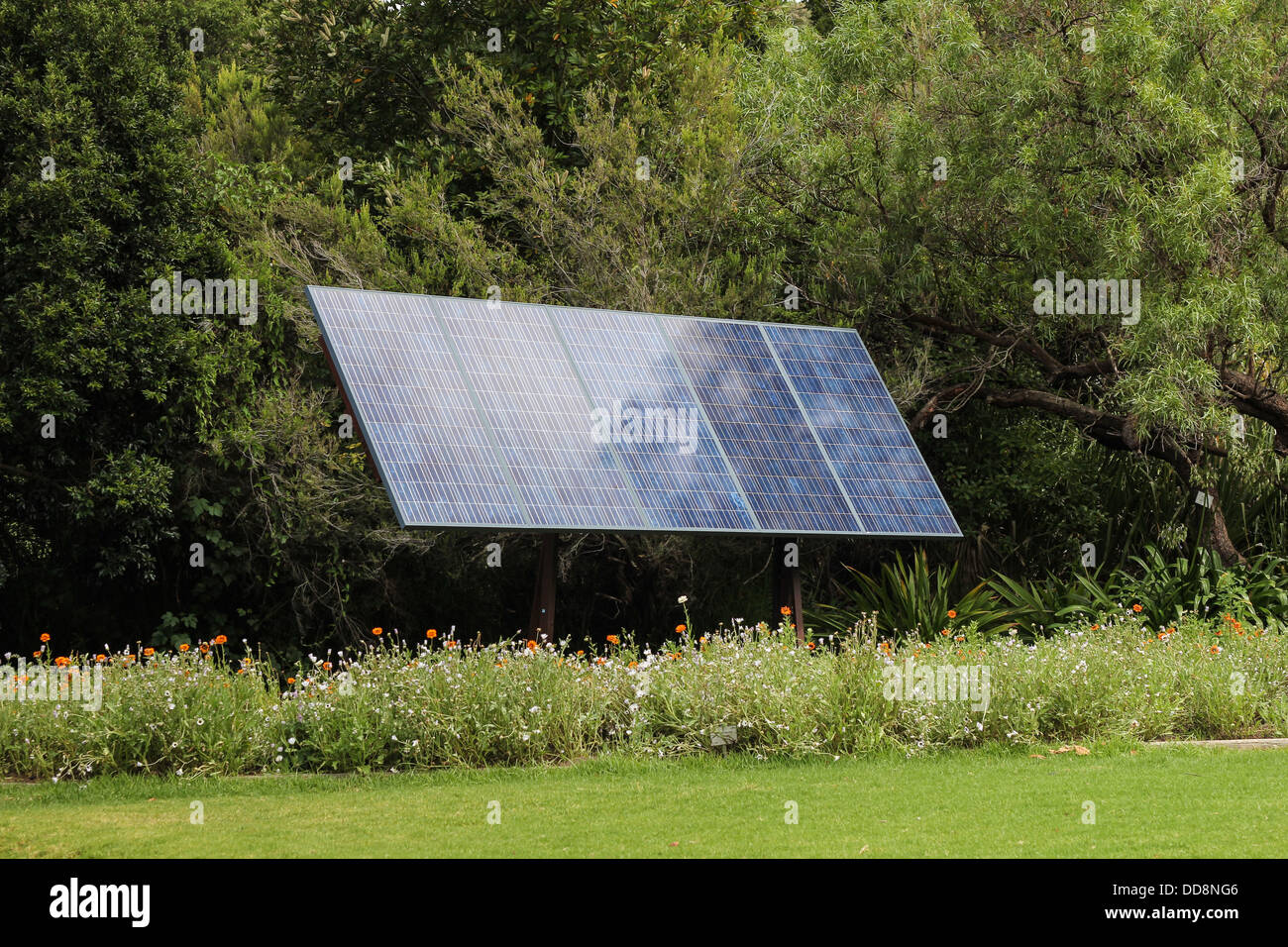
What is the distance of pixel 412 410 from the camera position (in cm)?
1305

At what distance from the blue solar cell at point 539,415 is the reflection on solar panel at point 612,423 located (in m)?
0.02

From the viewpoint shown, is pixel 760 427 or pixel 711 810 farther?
pixel 760 427

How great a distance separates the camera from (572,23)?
2200 centimetres

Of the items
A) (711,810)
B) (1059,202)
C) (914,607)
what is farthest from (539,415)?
(1059,202)

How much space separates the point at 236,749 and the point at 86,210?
9701 millimetres

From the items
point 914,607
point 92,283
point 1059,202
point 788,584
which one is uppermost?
point 1059,202

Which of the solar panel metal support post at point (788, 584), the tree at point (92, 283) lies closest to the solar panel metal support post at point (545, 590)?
the solar panel metal support post at point (788, 584)

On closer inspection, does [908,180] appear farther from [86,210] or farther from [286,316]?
[86,210]

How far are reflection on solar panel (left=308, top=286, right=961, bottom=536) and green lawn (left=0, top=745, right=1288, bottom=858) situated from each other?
2.48 meters

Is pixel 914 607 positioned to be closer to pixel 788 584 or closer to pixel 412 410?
pixel 788 584

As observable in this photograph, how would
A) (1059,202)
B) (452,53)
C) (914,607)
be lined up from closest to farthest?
(914,607) → (1059,202) → (452,53)

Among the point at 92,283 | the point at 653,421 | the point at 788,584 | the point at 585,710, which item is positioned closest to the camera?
the point at 585,710

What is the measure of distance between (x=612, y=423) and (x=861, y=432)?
319 centimetres
